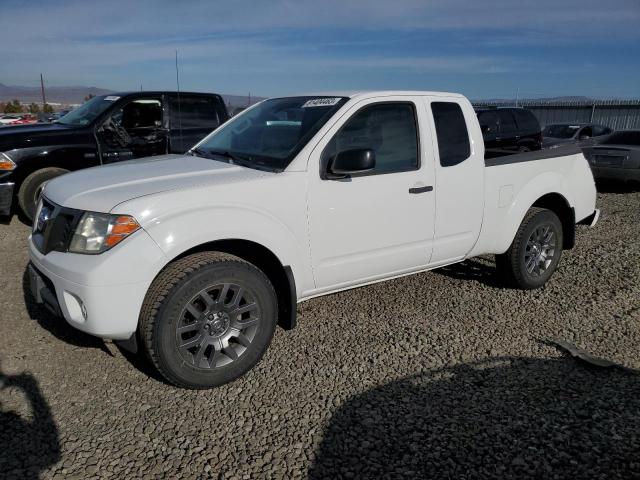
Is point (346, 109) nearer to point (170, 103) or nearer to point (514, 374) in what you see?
point (514, 374)

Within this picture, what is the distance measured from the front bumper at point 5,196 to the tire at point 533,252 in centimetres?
586

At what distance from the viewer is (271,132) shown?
399 centimetres

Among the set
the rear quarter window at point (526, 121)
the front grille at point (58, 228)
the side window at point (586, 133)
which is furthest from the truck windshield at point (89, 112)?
the side window at point (586, 133)

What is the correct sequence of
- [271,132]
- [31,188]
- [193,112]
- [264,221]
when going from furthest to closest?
1. [193,112]
2. [31,188]
3. [271,132]
4. [264,221]

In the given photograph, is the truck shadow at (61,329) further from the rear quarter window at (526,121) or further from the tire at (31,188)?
the rear quarter window at (526,121)

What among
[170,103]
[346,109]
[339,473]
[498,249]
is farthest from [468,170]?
[170,103]

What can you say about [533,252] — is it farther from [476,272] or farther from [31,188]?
[31,188]

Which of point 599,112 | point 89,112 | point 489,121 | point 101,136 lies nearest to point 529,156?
point 101,136

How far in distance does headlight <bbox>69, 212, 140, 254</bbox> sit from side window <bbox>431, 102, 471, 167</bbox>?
2.37m

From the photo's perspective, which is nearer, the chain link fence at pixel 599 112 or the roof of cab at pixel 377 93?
the roof of cab at pixel 377 93

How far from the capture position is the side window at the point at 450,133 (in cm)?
409

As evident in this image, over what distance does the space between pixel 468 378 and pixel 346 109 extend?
1.99 m

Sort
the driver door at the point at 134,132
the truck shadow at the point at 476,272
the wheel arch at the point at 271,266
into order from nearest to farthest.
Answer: the wheel arch at the point at 271,266 → the truck shadow at the point at 476,272 → the driver door at the point at 134,132

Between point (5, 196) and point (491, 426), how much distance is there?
6.34 meters
